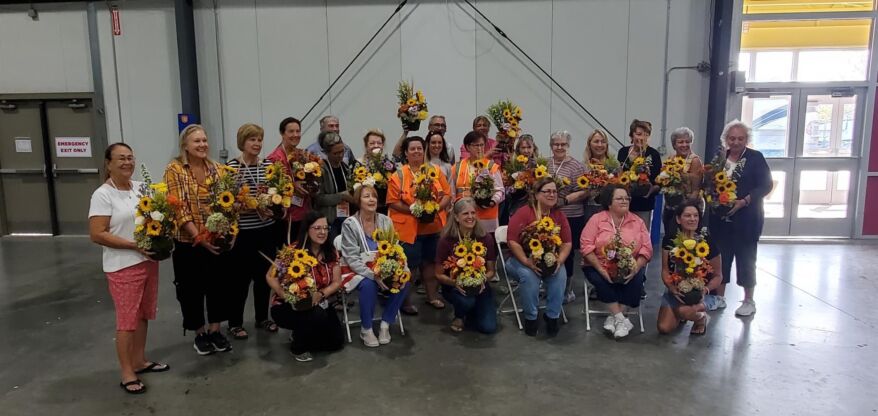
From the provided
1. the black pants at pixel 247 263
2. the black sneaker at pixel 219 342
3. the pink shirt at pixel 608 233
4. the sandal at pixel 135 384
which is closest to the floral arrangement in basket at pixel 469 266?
the pink shirt at pixel 608 233

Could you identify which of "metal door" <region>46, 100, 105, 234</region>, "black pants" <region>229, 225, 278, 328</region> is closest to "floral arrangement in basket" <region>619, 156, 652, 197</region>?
"black pants" <region>229, 225, 278, 328</region>

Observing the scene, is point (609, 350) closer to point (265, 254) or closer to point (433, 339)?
point (433, 339)

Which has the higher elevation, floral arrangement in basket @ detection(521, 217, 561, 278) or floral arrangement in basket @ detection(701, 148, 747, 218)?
floral arrangement in basket @ detection(701, 148, 747, 218)

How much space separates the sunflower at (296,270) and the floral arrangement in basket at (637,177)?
2747mm

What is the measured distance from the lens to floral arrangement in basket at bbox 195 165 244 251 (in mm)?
3342

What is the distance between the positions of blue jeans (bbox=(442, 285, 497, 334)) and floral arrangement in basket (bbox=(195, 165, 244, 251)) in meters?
1.58

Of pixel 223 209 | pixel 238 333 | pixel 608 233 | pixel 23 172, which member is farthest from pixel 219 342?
pixel 23 172

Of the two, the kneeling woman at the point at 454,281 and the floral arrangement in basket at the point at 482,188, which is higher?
the floral arrangement in basket at the point at 482,188

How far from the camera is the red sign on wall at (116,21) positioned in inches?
298

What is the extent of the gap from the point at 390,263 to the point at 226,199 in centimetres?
113

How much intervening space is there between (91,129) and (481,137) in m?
6.31

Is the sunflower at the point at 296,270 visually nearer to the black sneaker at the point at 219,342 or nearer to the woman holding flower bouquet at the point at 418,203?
the black sneaker at the point at 219,342

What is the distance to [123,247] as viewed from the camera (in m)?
3.02

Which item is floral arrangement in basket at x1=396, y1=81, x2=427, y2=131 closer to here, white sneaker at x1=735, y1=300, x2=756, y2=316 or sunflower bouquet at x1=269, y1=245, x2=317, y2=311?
sunflower bouquet at x1=269, y1=245, x2=317, y2=311
